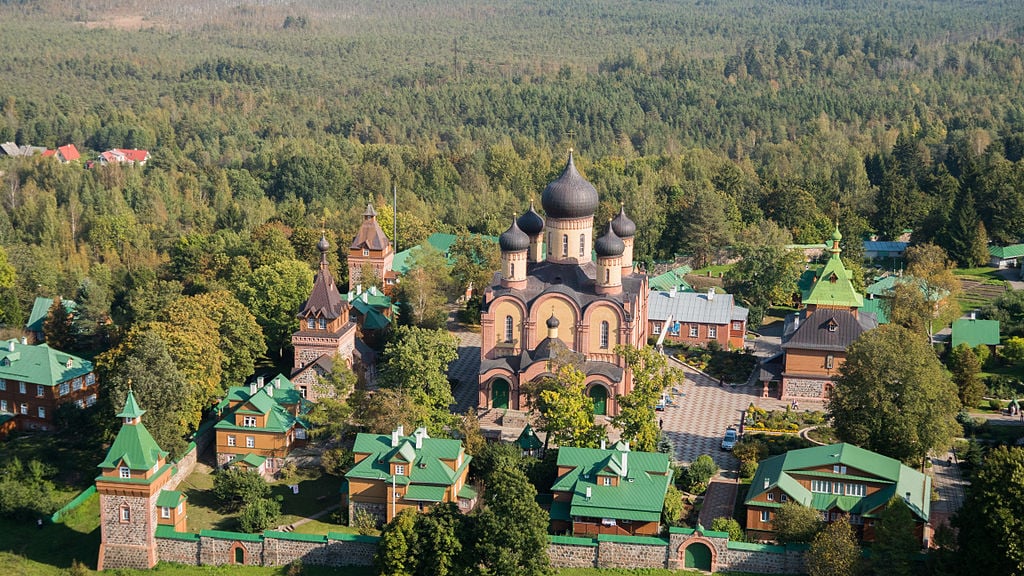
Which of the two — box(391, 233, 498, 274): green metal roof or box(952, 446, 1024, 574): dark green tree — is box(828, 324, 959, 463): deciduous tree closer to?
box(952, 446, 1024, 574): dark green tree

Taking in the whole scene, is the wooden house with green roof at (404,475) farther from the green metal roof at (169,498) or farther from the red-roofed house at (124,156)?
the red-roofed house at (124,156)

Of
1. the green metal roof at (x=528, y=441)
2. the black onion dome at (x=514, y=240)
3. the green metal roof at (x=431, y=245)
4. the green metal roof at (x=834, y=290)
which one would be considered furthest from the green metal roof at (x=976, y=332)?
the green metal roof at (x=431, y=245)

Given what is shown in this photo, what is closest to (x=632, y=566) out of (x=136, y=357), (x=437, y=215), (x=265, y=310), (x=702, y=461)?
(x=702, y=461)

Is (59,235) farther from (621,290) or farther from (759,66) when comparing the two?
(759,66)

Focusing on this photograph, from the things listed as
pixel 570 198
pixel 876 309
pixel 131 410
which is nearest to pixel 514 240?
pixel 570 198

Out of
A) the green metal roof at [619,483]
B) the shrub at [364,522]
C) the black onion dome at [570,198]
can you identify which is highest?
the black onion dome at [570,198]

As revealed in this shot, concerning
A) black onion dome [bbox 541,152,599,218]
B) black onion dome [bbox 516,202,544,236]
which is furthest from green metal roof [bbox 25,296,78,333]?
black onion dome [bbox 541,152,599,218]
